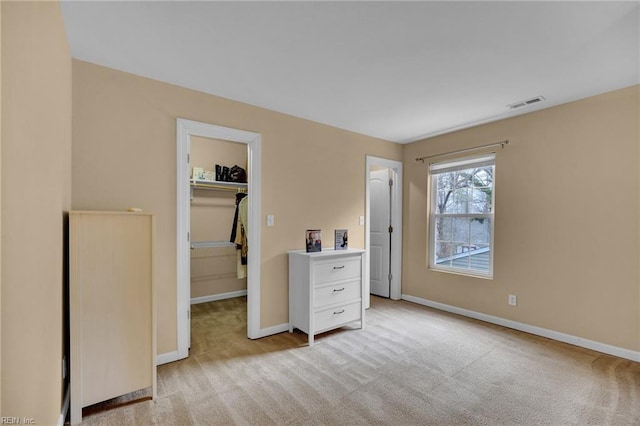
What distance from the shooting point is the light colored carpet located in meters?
1.84

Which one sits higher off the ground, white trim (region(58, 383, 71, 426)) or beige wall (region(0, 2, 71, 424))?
beige wall (region(0, 2, 71, 424))

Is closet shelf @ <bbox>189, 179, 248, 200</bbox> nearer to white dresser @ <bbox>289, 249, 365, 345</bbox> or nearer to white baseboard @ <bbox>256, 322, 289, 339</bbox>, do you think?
white dresser @ <bbox>289, 249, 365, 345</bbox>

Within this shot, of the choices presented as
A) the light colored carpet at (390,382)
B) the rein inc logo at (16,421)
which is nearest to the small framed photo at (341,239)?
the light colored carpet at (390,382)

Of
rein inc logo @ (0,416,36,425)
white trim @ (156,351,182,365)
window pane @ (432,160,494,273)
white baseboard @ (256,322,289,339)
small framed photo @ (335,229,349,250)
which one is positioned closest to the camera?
rein inc logo @ (0,416,36,425)

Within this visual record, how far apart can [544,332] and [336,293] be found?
7.18 feet

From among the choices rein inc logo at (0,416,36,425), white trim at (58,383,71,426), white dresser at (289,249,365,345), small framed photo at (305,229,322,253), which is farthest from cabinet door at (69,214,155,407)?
small framed photo at (305,229,322,253)

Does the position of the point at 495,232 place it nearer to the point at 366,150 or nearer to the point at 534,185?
the point at 534,185

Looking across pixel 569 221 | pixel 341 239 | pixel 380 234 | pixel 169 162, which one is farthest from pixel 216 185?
pixel 569 221

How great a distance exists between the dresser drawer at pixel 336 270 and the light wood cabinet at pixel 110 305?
1.49m

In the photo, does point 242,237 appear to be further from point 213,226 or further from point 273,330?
point 273,330

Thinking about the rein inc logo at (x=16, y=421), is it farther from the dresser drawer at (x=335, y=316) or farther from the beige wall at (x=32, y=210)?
the dresser drawer at (x=335, y=316)

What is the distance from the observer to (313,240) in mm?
Answer: 3307

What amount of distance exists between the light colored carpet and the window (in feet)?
3.11

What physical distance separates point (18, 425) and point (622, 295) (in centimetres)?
402
